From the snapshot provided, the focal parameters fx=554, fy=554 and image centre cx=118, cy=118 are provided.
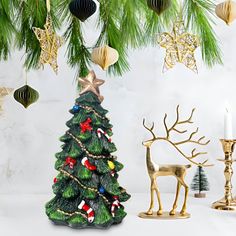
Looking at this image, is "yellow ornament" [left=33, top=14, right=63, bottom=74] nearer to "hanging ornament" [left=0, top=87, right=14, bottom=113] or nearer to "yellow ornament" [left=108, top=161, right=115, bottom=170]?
"yellow ornament" [left=108, top=161, right=115, bottom=170]

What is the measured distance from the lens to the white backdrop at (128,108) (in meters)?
1.66

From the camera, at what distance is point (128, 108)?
5.49ft

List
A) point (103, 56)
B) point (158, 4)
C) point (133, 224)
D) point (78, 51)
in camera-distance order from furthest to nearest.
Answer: point (78, 51) < point (133, 224) < point (103, 56) < point (158, 4)

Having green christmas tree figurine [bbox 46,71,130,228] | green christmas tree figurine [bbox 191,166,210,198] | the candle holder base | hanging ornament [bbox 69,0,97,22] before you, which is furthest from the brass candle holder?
hanging ornament [bbox 69,0,97,22]

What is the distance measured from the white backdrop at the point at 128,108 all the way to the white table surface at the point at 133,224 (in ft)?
0.76

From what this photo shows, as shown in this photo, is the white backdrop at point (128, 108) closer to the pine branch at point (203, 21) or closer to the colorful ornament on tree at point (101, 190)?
the pine branch at point (203, 21)

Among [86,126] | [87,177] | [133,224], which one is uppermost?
[86,126]

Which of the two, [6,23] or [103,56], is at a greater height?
[6,23]

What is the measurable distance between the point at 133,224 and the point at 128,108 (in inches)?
20.3

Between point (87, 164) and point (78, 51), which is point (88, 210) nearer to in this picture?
point (87, 164)

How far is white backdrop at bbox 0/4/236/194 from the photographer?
5.46 feet

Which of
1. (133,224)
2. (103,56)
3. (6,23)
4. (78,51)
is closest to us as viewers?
(103,56)

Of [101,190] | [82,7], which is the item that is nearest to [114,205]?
[101,190]

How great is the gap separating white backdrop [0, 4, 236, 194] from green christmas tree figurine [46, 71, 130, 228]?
41cm
